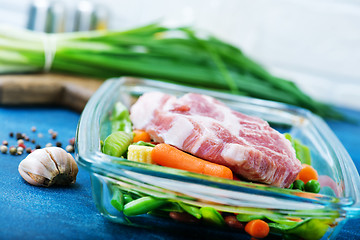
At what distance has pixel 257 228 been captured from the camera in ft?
3.01

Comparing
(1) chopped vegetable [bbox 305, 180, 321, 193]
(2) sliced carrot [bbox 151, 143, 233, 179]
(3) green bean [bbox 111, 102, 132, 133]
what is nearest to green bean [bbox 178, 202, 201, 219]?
(2) sliced carrot [bbox 151, 143, 233, 179]

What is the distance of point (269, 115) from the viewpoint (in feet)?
5.63

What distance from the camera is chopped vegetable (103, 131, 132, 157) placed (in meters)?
1.10

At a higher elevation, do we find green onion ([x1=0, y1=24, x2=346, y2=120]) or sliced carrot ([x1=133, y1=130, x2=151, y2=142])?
green onion ([x1=0, y1=24, x2=346, y2=120])

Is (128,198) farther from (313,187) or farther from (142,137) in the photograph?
(313,187)

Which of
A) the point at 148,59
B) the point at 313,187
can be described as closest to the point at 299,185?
the point at 313,187

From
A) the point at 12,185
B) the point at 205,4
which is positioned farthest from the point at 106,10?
the point at 12,185

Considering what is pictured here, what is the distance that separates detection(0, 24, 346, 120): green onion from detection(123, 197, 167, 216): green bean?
132cm

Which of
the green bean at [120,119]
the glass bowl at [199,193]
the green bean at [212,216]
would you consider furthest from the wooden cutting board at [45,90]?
the green bean at [212,216]

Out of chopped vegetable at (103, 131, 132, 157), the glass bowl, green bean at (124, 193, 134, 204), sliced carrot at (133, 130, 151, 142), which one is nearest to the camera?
the glass bowl

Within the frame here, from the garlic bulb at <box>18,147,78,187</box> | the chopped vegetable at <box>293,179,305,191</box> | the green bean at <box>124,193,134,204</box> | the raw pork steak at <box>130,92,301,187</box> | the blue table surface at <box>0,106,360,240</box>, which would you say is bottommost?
the blue table surface at <box>0,106,360,240</box>

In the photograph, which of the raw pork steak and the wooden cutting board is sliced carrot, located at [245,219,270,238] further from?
the wooden cutting board

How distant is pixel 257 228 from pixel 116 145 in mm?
423

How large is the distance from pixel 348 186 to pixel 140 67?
1387 mm
